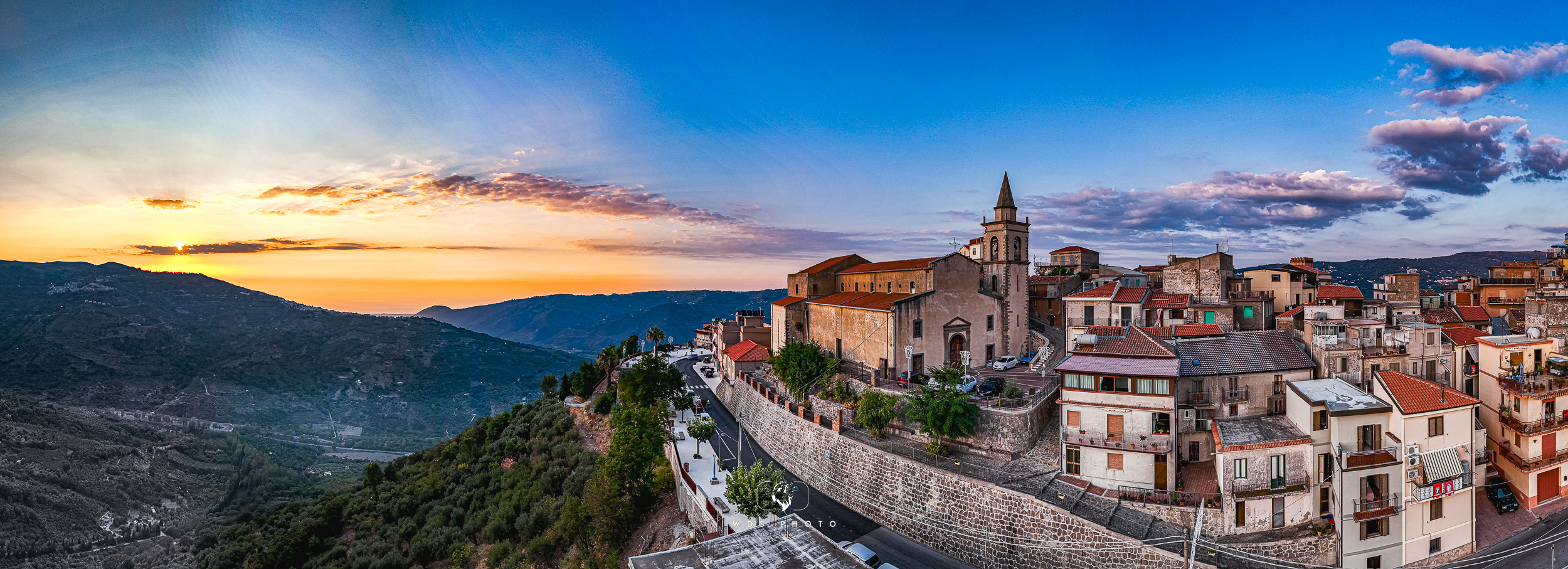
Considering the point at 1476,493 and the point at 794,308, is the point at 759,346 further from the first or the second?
the point at 1476,493

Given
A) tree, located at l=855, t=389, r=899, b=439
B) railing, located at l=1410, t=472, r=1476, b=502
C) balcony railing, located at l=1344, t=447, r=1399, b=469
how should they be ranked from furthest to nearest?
1. tree, located at l=855, t=389, r=899, b=439
2. railing, located at l=1410, t=472, r=1476, b=502
3. balcony railing, located at l=1344, t=447, r=1399, b=469

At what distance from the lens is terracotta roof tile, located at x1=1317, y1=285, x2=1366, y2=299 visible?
3828 cm

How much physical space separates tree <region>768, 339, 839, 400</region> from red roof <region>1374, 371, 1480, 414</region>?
84.7 feet

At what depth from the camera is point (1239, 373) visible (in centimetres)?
2473

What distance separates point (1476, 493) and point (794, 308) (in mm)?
39109

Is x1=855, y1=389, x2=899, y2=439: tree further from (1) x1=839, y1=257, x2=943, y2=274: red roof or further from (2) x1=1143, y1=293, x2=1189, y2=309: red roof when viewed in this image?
(2) x1=1143, y1=293, x2=1189, y2=309: red roof

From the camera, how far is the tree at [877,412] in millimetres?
28547

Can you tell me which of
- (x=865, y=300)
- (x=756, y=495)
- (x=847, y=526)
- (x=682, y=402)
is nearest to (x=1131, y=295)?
(x=865, y=300)

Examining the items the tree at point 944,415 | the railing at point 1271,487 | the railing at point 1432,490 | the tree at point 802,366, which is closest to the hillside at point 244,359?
the tree at point 802,366

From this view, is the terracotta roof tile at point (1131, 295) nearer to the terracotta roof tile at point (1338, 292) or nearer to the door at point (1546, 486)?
the terracotta roof tile at point (1338, 292)

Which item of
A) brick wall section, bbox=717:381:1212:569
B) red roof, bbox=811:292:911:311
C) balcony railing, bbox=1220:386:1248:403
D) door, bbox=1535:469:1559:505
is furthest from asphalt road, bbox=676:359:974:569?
door, bbox=1535:469:1559:505

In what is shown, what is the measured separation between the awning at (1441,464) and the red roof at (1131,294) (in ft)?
54.4

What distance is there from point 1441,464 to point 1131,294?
1829 cm

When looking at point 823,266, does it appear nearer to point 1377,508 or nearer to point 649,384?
point 649,384
